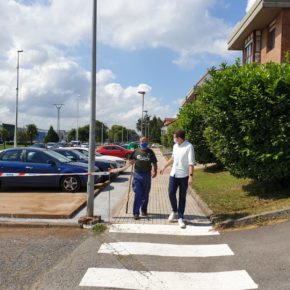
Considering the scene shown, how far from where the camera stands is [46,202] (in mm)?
10930

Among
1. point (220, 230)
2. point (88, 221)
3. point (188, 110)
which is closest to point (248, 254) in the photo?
point (220, 230)

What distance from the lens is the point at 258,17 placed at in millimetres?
20344

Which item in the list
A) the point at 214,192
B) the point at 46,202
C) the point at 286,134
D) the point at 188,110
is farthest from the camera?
the point at 188,110

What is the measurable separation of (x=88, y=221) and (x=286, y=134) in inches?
192

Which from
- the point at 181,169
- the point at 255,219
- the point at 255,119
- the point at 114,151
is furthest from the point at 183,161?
the point at 114,151

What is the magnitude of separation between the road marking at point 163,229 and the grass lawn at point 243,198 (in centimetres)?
62

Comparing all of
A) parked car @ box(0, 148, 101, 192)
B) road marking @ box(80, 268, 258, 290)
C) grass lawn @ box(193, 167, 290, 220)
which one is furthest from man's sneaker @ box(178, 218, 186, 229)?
parked car @ box(0, 148, 101, 192)

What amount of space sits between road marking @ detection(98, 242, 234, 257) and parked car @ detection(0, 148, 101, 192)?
624 cm

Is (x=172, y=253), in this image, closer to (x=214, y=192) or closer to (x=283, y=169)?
(x=283, y=169)

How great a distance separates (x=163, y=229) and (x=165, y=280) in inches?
110

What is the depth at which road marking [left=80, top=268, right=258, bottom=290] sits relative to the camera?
16.6 ft

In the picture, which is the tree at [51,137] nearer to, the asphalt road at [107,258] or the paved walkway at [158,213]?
the paved walkway at [158,213]

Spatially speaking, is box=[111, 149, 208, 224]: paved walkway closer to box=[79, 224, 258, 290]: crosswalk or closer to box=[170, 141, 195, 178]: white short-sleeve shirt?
box=[170, 141, 195, 178]: white short-sleeve shirt

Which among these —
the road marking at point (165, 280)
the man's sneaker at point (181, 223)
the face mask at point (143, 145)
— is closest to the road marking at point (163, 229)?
the man's sneaker at point (181, 223)
